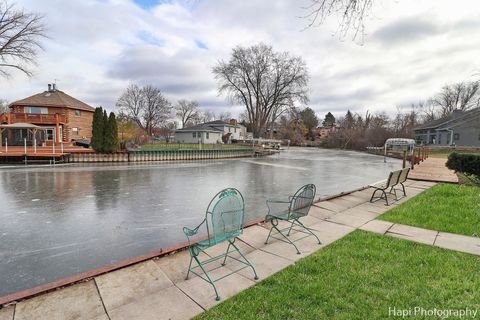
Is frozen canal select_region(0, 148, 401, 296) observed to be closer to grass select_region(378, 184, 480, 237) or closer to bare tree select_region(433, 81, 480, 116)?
grass select_region(378, 184, 480, 237)

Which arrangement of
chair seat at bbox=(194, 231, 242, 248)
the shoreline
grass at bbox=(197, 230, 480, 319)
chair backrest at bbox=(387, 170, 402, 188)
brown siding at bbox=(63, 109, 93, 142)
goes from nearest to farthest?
grass at bbox=(197, 230, 480, 319)
the shoreline
chair seat at bbox=(194, 231, 242, 248)
chair backrest at bbox=(387, 170, 402, 188)
brown siding at bbox=(63, 109, 93, 142)

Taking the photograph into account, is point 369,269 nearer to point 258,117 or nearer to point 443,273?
point 443,273

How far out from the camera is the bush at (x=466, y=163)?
11594 millimetres

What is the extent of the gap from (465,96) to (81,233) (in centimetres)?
7291

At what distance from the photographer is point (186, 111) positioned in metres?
77.6

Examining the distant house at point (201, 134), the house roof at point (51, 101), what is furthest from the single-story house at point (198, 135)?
the house roof at point (51, 101)

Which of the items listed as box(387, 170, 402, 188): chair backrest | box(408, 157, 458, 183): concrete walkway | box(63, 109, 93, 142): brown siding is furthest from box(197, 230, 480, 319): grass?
box(63, 109, 93, 142): brown siding

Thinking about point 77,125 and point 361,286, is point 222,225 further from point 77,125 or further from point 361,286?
point 77,125

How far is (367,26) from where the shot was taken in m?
4.98

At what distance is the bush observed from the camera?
38.0 ft

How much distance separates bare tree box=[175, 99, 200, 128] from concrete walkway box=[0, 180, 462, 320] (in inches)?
2971

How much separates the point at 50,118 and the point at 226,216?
101 ft

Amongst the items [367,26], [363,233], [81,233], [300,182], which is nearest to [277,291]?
[363,233]

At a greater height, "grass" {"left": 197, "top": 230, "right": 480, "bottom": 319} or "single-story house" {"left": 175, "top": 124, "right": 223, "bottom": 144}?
"single-story house" {"left": 175, "top": 124, "right": 223, "bottom": 144}
